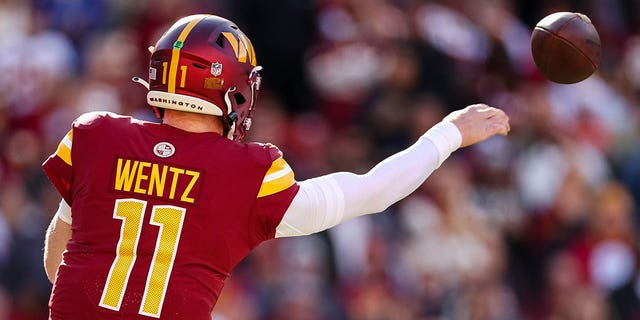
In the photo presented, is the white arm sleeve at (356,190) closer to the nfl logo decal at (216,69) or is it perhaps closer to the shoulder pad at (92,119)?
the nfl logo decal at (216,69)

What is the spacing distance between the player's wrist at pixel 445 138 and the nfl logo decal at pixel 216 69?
889mm

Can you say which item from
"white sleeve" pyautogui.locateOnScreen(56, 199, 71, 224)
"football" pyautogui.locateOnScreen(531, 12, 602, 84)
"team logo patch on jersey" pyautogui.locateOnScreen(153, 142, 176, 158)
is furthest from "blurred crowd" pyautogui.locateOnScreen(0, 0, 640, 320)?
"team logo patch on jersey" pyautogui.locateOnScreen(153, 142, 176, 158)

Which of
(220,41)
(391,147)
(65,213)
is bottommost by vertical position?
(391,147)

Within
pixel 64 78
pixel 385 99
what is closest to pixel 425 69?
pixel 385 99

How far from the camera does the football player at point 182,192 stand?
4695 mm

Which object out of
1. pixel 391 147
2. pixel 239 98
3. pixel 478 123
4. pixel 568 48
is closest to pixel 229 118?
pixel 239 98

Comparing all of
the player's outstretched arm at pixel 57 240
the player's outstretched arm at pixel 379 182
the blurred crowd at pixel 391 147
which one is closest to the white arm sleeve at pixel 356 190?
the player's outstretched arm at pixel 379 182

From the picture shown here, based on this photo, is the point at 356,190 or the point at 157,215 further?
the point at 356,190

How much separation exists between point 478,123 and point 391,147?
7.53m

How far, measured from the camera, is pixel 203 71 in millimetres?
4977

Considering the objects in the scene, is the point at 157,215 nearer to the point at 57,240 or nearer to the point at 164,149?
the point at 164,149

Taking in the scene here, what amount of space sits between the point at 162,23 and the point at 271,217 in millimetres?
8505

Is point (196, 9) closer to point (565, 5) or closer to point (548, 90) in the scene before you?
point (548, 90)

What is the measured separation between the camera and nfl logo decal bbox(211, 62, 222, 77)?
4984 millimetres
